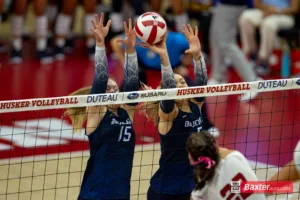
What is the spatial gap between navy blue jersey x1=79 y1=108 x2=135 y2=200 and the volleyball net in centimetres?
20

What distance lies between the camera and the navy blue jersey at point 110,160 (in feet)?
19.9

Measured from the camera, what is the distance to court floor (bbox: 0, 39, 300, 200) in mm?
8172

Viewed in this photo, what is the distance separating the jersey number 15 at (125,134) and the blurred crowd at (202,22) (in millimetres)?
6132

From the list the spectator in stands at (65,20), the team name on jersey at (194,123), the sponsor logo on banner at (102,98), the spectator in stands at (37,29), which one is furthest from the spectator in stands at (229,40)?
the sponsor logo on banner at (102,98)

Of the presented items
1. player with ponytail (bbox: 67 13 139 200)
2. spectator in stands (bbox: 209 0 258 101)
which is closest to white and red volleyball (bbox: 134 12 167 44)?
player with ponytail (bbox: 67 13 139 200)

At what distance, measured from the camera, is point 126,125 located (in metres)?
6.21

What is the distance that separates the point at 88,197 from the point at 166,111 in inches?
35.9

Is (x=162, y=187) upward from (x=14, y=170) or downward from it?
upward

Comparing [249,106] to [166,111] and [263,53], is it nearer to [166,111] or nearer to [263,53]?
[263,53]

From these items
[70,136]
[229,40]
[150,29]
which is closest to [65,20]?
[229,40]

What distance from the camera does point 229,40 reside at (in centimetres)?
1236

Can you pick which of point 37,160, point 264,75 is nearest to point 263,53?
point 264,75

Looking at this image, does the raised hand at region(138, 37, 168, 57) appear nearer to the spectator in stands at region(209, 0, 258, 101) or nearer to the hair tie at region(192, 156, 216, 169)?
the hair tie at region(192, 156, 216, 169)

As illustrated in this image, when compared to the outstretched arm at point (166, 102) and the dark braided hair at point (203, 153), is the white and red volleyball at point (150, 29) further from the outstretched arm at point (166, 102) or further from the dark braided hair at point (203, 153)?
the dark braided hair at point (203, 153)
